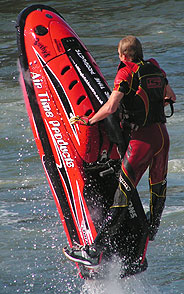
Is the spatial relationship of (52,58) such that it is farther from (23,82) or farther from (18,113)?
(18,113)

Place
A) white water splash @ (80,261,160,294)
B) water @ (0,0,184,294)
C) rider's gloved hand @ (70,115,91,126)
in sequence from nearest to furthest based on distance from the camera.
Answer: rider's gloved hand @ (70,115,91,126), white water splash @ (80,261,160,294), water @ (0,0,184,294)

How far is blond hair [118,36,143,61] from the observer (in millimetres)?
4273

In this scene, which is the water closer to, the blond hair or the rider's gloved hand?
the rider's gloved hand

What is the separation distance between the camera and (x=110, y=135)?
4.88 metres

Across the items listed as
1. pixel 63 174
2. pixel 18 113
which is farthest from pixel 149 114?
pixel 18 113

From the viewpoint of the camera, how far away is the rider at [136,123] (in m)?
4.32

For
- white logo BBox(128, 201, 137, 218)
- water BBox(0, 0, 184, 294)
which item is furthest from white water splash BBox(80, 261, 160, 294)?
white logo BBox(128, 201, 137, 218)

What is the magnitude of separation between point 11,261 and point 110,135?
198 cm

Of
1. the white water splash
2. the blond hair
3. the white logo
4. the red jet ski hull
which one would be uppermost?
the blond hair

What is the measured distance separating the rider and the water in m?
0.57

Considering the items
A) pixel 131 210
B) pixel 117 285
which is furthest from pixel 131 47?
pixel 117 285

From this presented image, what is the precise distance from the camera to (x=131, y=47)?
4.30 meters

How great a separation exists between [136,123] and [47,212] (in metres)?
3.04

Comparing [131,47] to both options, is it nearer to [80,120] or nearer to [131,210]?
[80,120]
